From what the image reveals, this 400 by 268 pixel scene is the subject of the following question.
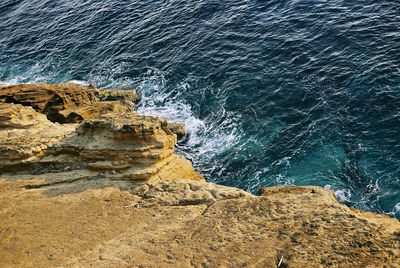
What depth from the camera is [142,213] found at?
976 centimetres

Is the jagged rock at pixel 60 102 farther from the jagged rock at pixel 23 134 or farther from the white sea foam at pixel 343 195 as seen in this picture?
the white sea foam at pixel 343 195

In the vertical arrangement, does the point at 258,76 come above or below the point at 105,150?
below

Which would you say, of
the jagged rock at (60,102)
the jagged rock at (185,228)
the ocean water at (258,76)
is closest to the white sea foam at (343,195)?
the ocean water at (258,76)

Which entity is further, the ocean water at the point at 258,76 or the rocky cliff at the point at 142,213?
the ocean water at the point at 258,76

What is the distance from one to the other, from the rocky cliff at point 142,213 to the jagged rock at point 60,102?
5386 millimetres

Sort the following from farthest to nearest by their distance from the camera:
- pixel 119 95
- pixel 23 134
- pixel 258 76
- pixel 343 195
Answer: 1. pixel 119 95
2. pixel 258 76
3. pixel 343 195
4. pixel 23 134

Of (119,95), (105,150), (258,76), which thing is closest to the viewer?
(105,150)

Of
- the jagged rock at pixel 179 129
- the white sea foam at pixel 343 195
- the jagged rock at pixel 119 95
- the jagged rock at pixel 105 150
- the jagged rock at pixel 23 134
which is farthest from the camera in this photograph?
the jagged rock at pixel 119 95

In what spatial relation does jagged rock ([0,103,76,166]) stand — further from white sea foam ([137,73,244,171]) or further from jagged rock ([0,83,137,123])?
white sea foam ([137,73,244,171])

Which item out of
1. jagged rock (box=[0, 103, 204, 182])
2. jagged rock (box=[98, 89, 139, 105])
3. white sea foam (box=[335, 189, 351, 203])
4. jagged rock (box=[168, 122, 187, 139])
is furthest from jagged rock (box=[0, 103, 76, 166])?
white sea foam (box=[335, 189, 351, 203])

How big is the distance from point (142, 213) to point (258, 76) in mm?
14730

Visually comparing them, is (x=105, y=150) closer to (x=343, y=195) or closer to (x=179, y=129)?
(x=179, y=129)

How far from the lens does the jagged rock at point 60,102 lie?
1944cm

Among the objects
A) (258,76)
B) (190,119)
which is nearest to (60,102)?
(190,119)
